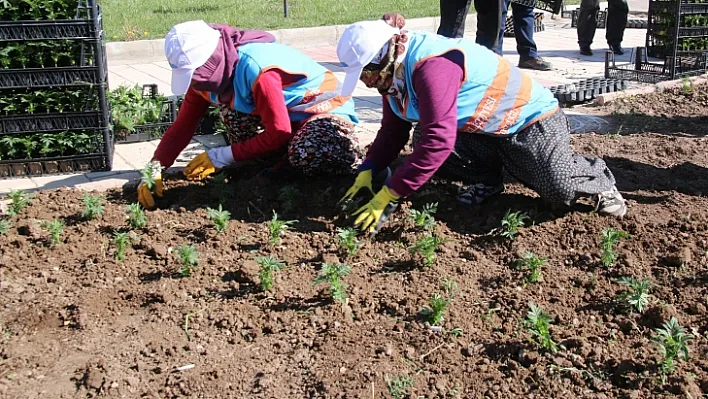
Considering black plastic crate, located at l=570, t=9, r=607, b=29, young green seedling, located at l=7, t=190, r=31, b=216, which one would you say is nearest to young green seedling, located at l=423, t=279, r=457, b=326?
young green seedling, located at l=7, t=190, r=31, b=216

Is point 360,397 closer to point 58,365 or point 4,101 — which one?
point 58,365

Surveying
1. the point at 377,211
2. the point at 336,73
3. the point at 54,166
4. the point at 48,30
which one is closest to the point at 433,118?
the point at 377,211

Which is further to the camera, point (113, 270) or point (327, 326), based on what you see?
point (113, 270)

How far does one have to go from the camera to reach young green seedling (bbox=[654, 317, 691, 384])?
2889 mm

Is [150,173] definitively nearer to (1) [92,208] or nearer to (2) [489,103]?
(1) [92,208]

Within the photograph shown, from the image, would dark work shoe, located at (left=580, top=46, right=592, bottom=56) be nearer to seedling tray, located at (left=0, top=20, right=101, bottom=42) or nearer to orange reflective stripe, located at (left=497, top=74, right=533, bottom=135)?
orange reflective stripe, located at (left=497, top=74, right=533, bottom=135)

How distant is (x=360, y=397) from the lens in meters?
2.90

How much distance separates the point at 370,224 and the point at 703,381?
172 centimetres

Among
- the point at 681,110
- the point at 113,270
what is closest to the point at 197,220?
the point at 113,270

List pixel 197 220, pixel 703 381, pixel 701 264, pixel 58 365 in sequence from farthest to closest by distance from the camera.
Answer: pixel 197 220
pixel 701 264
pixel 58 365
pixel 703 381

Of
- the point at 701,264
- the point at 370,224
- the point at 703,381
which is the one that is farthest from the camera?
the point at 370,224

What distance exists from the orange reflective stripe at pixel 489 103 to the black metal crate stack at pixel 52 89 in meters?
2.51

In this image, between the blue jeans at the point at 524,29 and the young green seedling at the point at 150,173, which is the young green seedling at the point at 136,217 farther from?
the blue jeans at the point at 524,29

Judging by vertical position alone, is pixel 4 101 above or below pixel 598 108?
above
